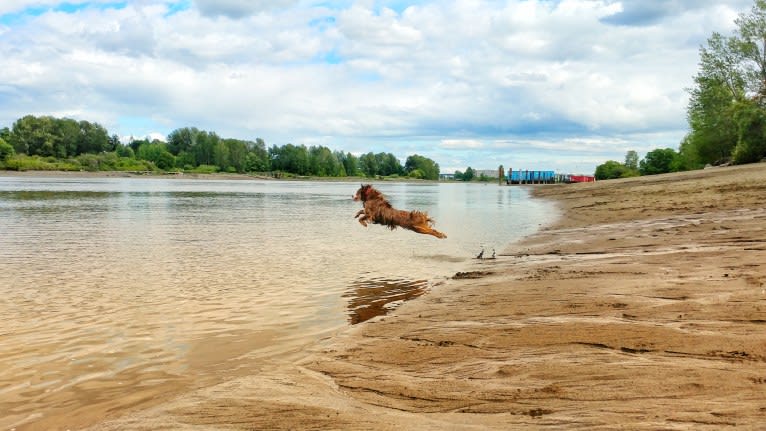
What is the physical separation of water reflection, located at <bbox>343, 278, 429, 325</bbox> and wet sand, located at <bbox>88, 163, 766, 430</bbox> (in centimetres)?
54

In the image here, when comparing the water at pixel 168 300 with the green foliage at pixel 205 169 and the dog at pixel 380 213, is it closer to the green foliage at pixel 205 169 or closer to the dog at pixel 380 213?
the dog at pixel 380 213

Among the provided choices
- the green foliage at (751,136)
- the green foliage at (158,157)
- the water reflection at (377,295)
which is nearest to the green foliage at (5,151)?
the green foliage at (158,157)

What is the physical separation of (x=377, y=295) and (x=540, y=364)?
5.43 metres

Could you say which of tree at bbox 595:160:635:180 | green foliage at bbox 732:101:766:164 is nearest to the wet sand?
green foliage at bbox 732:101:766:164

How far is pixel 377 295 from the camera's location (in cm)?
1003

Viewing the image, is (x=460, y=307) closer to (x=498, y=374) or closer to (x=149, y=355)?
(x=498, y=374)

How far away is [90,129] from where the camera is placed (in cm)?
18700

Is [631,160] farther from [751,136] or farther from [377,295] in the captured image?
[377,295]

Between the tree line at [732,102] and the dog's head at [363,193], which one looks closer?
the dog's head at [363,193]

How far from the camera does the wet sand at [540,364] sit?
3771 millimetres

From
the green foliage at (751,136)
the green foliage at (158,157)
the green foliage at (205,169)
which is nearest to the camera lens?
the green foliage at (751,136)

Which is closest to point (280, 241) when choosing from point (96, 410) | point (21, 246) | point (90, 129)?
point (21, 246)

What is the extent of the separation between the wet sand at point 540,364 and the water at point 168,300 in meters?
0.85

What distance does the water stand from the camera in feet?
18.0
